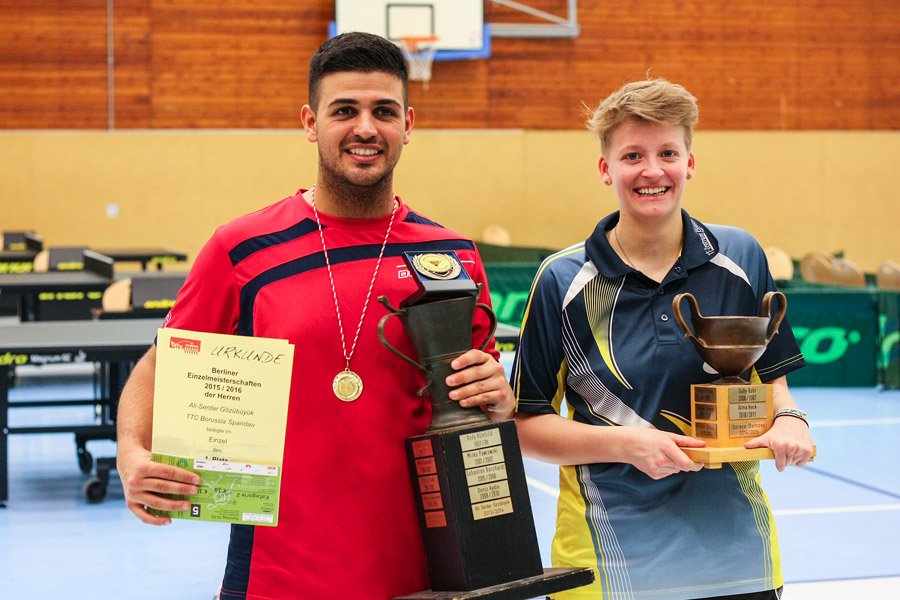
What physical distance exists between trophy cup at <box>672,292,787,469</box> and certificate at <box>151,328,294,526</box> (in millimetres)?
754

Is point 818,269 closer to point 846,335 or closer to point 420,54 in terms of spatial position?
point 846,335

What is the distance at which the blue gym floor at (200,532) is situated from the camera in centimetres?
425

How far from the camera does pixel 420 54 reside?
15.0 meters

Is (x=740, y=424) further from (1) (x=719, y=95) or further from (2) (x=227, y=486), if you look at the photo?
(1) (x=719, y=95)

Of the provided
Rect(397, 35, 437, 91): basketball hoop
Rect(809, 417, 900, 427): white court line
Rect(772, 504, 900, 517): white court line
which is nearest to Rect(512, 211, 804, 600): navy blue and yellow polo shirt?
Rect(772, 504, 900, 517): white court line

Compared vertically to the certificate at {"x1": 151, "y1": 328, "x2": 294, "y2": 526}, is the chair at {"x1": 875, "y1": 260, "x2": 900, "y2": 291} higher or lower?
higher

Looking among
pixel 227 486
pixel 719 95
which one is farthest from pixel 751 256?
pixel 719 95

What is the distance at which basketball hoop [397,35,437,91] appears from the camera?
14.6 meters

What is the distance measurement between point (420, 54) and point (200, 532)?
433 inches

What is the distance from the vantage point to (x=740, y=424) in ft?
6.23

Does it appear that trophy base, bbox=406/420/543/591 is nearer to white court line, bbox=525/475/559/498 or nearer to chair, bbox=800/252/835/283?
white court line, bbox=525/475/559/498

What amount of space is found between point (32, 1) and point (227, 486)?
47.8 feet

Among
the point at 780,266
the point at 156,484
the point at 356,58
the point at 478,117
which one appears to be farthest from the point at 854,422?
the point at 478,117

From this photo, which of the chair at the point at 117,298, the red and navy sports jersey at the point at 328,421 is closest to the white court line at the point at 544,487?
the chair at the point at 117,298
